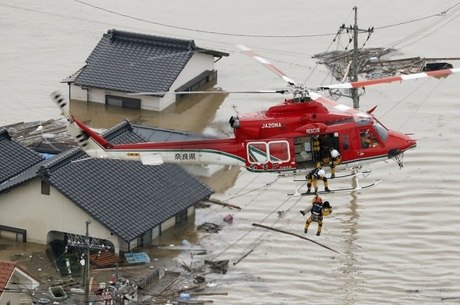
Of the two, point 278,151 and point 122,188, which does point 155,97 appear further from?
point 278,151

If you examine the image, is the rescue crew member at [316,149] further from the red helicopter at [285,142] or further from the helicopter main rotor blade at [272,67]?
the helicopter main rotor blade at [272,67]

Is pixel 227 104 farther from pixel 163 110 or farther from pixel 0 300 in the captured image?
pixel 0 300

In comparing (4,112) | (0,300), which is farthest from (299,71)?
(0,300)

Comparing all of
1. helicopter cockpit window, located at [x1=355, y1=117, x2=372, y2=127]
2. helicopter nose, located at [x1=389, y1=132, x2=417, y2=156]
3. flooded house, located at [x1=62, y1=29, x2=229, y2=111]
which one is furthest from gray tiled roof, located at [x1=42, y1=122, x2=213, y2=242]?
flooded house, located at [x1=62, y1=29, x2=229, y2=111]

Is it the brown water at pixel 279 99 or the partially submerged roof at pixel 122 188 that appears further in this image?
the partially submerged roof at pixel 122 188

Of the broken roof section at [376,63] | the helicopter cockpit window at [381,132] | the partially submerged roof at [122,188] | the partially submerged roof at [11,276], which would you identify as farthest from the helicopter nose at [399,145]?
the broken roof section at [376,63]
